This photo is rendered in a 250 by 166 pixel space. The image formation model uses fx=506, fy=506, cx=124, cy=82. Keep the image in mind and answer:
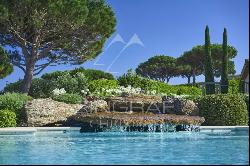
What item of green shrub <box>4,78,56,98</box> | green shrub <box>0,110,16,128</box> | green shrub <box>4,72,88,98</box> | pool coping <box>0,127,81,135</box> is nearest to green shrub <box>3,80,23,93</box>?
green shrub <box>4,78,56,98</box>

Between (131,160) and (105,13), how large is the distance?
21.8 m

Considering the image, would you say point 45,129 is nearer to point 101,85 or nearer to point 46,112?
point 46,112

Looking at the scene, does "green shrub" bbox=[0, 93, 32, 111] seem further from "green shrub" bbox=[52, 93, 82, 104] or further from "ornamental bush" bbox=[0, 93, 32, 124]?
"green shrub" bbox=[52, 93, 82, 104]

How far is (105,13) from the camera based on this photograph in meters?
31.4

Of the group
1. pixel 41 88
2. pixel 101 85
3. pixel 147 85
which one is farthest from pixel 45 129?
pixel 147 85

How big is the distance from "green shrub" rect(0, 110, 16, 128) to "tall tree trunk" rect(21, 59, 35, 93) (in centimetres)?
865

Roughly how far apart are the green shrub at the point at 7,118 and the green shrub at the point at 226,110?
28.7 feet

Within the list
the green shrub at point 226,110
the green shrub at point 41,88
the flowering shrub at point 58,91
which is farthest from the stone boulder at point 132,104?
the green shrub at point 41,88

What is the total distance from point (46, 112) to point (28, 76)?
907 centimetres

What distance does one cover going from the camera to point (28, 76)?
1186 inches

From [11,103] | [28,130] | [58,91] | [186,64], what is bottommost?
[28,130]

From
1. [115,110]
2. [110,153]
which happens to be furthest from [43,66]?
[110,153]

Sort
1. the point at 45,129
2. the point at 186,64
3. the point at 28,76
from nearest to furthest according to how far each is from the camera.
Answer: the point at 45,129 → the point at 28,76 → the point at 186,64

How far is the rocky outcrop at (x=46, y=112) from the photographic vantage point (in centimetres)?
2138
